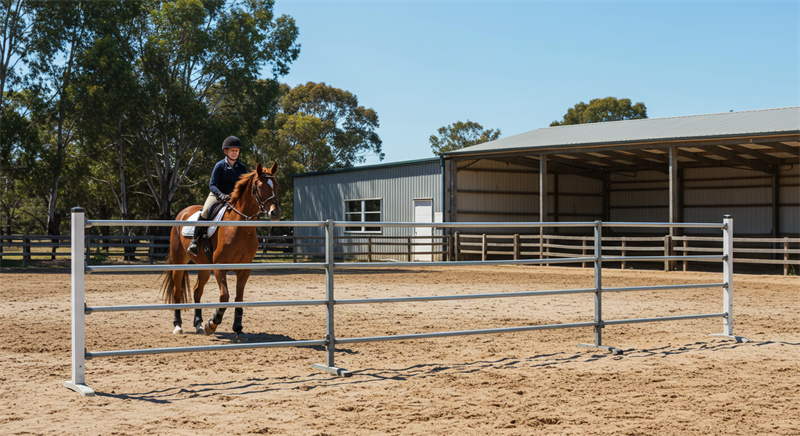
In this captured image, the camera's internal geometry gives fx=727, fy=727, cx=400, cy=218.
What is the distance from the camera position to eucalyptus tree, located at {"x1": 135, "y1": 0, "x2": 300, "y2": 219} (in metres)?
31.4

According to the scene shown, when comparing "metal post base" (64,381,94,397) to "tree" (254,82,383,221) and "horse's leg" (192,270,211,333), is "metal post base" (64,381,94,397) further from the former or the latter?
"tree" (254,82,383,221)

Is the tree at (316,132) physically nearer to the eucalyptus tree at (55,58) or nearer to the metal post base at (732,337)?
the eucalyptus tree at (55,58)


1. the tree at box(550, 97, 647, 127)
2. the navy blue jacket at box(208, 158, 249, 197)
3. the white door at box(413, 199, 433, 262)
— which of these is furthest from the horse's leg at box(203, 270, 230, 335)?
the tree at box(550, 97, 647, 127)

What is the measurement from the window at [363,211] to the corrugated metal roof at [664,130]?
4.66 meters

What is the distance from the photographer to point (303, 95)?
5666cm

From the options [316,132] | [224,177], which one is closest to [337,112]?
[316,132]

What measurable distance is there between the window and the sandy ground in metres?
18.3

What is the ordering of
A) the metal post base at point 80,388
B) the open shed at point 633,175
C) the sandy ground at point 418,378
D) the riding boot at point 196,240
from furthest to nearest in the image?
the open shed at point 633,175, the riding boot at point 196,240, the metal post base at point 80,388, the sandy ground at point 418,378

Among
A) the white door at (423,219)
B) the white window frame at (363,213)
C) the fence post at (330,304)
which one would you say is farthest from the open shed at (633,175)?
the fence post at (330,304)

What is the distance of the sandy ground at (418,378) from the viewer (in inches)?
175

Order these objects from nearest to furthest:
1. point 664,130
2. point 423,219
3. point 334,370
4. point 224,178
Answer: point 334,370 → point 224,178 → point 664,130 → point 423,219

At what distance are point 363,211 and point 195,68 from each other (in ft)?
35.5

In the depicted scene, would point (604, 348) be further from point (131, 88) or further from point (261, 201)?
point (131, 88)

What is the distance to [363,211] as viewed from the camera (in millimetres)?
29281
